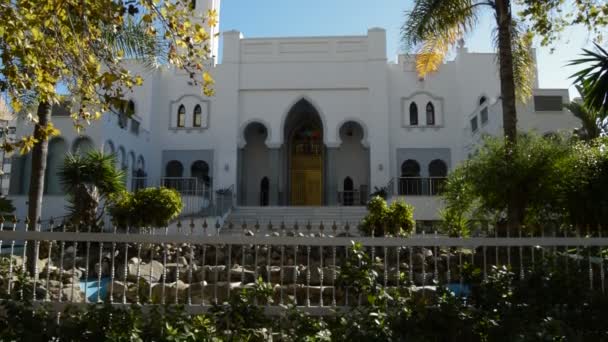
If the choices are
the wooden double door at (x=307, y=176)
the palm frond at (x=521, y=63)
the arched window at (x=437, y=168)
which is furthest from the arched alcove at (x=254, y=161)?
the palm frond at (x=521, y=63)

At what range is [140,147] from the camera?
21625mm

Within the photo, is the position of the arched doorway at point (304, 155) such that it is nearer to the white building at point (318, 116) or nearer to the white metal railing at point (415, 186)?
the white building at point (318, 116)

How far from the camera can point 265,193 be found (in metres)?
23.9

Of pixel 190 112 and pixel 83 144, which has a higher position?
pixel 190 112

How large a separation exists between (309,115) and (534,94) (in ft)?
35.4

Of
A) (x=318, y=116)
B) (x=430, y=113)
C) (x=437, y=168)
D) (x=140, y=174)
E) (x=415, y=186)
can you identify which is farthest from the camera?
(x=318, y=116)

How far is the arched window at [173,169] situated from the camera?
23438 millimetres

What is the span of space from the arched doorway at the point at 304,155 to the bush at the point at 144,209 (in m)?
11.9

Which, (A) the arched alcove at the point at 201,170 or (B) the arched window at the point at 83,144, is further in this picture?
(A) the arched alcove at the point at 201,170

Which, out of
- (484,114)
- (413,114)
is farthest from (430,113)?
(484,114)

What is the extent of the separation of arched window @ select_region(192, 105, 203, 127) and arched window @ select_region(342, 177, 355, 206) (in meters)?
7.35

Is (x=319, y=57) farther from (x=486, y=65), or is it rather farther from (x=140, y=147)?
(x=140, y=147)

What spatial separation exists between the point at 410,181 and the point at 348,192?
283cm

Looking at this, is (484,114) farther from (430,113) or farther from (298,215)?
(298,215)
